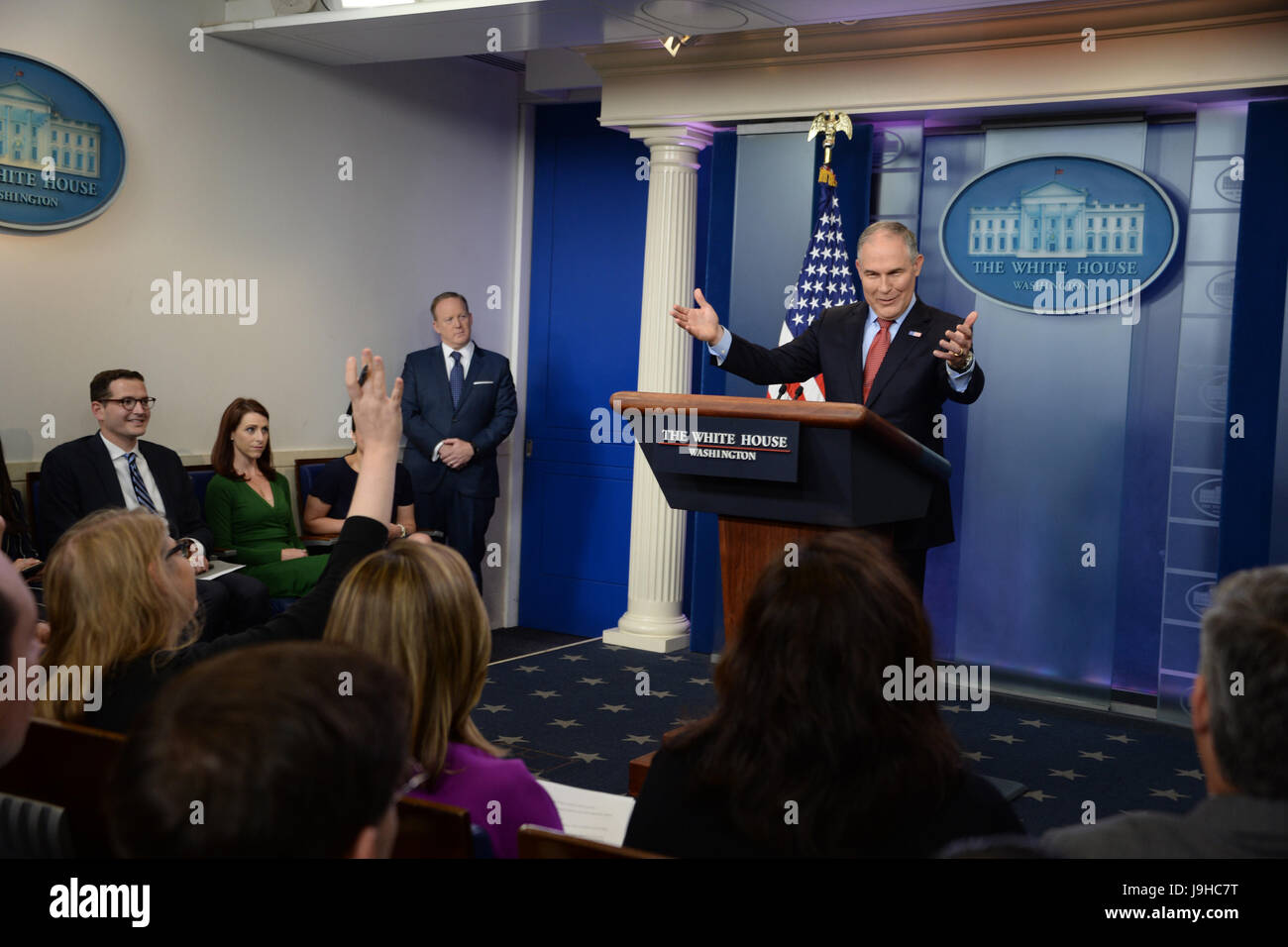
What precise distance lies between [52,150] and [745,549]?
3321 mm

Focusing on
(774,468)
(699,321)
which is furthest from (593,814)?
(699,321)

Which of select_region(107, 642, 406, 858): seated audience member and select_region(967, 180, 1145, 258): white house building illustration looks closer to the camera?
select_region(107, 642, 406, 858): seated audience member

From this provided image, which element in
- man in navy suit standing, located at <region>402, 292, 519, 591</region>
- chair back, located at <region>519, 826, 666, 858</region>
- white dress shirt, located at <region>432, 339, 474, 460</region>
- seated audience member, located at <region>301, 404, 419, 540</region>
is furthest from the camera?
white dress shirt, located at <region>432, 339, 474, 460</region>

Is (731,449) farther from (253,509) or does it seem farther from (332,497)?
(332,497)

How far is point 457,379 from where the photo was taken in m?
6.24

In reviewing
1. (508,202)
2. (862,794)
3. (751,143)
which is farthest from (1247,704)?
(508,202)

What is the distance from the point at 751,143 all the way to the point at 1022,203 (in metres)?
1.31

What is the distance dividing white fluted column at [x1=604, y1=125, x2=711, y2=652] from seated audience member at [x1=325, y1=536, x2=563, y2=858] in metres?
4.32

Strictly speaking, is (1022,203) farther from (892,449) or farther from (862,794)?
(862,794)

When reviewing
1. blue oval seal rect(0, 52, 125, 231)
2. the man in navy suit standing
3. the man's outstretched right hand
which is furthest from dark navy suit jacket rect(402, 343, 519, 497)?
the man's outstretched right hand

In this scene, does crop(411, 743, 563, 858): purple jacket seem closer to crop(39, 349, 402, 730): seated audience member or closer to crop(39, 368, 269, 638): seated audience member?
crop(39, 349, 402, 730): seated audience member

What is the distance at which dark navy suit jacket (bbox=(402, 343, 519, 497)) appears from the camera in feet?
20.1

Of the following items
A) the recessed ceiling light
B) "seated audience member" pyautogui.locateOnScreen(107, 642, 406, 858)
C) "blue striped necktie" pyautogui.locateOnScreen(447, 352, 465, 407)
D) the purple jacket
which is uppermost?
the recessed ceiling light

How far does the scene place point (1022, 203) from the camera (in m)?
5.29
